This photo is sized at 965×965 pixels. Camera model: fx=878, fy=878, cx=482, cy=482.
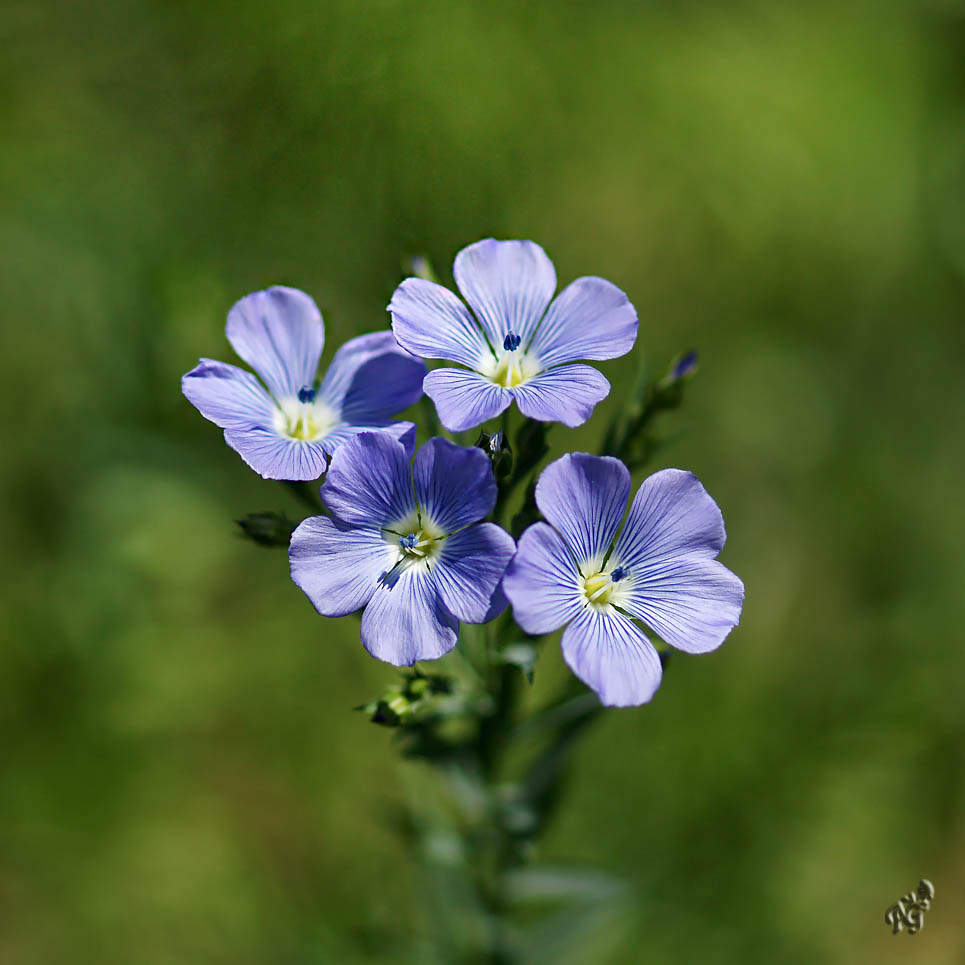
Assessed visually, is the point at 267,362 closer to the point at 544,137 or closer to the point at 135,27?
the point at 544,137

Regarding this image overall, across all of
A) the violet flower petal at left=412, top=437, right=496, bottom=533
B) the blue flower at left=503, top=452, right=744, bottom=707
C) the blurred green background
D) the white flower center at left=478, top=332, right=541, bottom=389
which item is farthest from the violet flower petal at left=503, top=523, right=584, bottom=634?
the blurred green background

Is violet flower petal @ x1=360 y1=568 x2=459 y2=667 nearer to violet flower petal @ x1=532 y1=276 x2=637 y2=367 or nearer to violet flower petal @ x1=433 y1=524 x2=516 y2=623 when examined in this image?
violet flower petal @ x1=433 y1=524 x2=516 y2=623

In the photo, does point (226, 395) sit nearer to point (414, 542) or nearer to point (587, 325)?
point (414, 542)

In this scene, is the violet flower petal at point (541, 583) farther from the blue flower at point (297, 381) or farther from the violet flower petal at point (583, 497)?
the blue flower at point (297, 381)

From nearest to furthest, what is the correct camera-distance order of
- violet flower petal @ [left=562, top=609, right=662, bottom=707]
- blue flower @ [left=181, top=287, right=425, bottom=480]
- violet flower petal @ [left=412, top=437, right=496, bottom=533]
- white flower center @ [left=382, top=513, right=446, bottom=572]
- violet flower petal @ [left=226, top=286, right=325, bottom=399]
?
violet flower petal @ [left=562, top=609, right=662, bottom=707]
violet flower petal @ [left=412, top=437, right=496, bottom=533]
white flower center @ [left=382, top=513, right=446, bottom=572]
blue flower @ [left=181, top=287, right=425, bottom=480]
violet flower petal @ [left=226, top=286, right=325, bottom=399]

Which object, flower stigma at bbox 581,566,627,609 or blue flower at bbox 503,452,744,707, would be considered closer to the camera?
blue flower at bbox 503,452,744,707

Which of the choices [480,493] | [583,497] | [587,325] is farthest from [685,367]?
[480,493]
